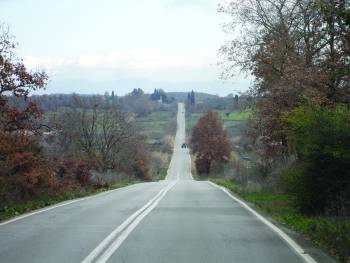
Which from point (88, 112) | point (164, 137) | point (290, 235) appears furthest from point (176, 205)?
point (164, 137)

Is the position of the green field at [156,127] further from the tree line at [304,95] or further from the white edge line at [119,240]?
the white edge line at [119,240]

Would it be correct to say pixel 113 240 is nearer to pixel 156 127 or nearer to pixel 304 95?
pixel 304 95

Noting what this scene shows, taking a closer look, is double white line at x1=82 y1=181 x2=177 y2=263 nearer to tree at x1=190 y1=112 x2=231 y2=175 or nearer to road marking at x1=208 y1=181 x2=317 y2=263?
road marking at x1=208 y1=181 x2=317 y2=263

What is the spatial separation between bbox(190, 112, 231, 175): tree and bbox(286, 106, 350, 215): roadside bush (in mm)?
82347

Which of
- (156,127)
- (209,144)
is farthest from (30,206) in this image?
(156,127)

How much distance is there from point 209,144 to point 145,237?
87025 mm

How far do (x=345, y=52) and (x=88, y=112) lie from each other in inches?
Answer: 2368

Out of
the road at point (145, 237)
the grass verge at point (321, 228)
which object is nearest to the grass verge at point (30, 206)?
the road at point (145, 237)

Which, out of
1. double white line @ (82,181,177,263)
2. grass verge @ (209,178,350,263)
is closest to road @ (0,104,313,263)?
double white line @ (82,181,177,263)

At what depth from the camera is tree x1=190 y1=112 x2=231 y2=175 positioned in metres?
99.2

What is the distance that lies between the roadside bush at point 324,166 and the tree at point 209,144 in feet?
270

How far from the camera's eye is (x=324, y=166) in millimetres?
15820

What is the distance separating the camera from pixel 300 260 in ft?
32.3

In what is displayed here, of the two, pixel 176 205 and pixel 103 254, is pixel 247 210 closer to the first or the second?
pixel 176 205
